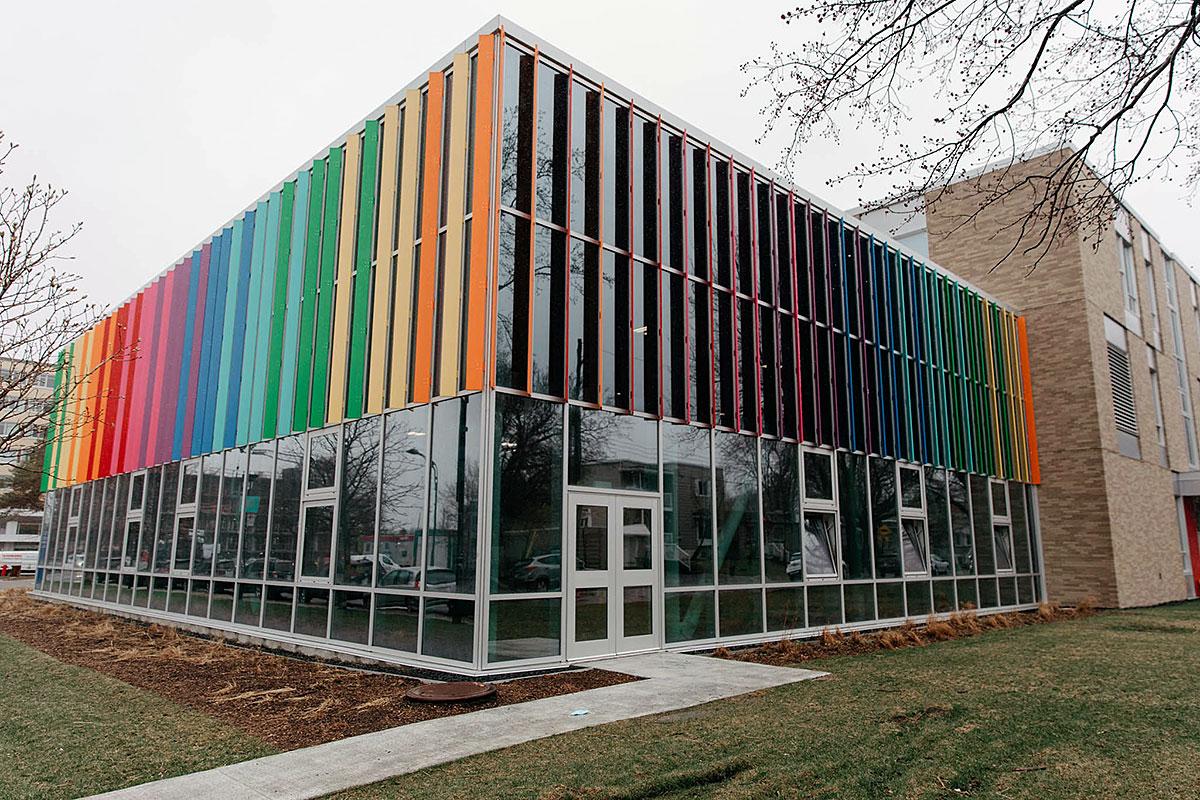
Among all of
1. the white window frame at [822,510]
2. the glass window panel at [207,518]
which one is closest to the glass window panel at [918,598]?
the white window frame at [822,510]

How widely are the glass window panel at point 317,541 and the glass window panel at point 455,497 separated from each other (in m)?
2.81

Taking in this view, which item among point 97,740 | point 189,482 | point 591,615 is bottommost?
point 97,740

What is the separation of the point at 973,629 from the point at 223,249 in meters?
17.5

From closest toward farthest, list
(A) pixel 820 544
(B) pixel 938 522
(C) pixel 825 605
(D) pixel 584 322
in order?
(D) pixel 584 322 → (C) pixel 825 605 → (A) pixel 820 544 → (B) pixel 938 522

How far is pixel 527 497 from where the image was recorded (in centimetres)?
1044

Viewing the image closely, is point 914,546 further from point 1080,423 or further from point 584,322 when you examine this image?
point 584,322

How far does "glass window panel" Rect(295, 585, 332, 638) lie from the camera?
12.4 meters

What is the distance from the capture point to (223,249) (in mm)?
17938

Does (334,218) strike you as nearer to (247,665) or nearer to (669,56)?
(247,665)

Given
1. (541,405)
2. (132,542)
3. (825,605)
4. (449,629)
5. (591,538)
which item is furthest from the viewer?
(132,542)

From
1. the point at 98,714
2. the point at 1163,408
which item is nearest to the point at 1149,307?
the point at 1163,408

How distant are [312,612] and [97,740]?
5.37 m

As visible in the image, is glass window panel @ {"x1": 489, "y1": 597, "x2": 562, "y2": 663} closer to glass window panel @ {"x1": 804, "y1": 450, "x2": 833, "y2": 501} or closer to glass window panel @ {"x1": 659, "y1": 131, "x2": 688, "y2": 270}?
glass window panel @ {"x1": 659, "y1": 131, "x2": 688, "y2": 270}

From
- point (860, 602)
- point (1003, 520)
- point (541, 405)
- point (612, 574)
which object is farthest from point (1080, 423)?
point (541, 405)
